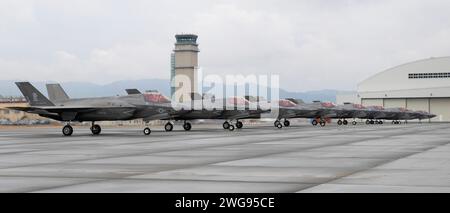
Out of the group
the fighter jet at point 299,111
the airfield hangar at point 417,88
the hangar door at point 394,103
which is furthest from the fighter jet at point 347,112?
the hangar door at point 394,103

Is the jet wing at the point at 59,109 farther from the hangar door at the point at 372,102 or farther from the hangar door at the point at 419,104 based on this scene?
the hangar door at the point at 419,104

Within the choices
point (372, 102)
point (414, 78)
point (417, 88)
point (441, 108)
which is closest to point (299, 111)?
point (417, 88)

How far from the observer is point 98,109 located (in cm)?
3488

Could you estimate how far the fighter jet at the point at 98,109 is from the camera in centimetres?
3462

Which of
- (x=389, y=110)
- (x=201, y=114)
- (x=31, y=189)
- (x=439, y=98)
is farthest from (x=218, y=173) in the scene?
(x=439, y=98)

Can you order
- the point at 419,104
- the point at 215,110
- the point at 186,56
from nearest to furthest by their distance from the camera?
the point at 215,110
the point at 419,104
the point at 186,56

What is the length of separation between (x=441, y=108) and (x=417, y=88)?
4.84 metres

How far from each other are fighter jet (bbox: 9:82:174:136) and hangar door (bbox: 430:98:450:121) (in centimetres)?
7224

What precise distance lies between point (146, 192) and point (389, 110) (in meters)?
71.4

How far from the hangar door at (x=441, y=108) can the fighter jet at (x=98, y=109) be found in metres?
72.2

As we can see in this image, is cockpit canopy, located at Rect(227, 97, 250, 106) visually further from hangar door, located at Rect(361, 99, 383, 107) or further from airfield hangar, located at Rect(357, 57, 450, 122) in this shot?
hangar door, located at Rect(361, 99, 383, 107)

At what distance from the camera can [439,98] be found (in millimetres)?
98625

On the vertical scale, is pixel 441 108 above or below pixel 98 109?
above

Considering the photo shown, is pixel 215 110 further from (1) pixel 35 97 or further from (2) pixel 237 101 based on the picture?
(1) pixel 35 97
